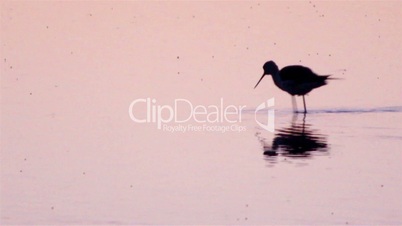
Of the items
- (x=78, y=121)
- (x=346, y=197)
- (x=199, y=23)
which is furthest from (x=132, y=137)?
(x=199, y=23)

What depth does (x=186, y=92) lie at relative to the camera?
1864 cm

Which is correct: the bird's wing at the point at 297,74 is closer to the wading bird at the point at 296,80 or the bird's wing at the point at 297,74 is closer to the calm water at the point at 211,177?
the wading bird at the point at 296,80

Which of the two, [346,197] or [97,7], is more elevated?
[97,7]

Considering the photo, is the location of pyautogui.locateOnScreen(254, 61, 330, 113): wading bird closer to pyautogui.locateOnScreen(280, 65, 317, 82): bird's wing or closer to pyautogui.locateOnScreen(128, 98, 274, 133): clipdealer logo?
pyautogui.locateOnScreen(280, 65, 317, 82): bird's wing

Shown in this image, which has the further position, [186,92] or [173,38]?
[173,38]

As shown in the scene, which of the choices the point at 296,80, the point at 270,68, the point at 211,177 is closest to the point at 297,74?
the point at 296,80

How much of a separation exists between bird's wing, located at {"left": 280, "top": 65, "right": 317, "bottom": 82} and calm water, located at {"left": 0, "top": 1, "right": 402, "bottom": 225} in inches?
17.1

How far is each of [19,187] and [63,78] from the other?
7.72 metres

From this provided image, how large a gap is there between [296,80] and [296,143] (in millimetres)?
4168

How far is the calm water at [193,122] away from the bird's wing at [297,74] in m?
0.43

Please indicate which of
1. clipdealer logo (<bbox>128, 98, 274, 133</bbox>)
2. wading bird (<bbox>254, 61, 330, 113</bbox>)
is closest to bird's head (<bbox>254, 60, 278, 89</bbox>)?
wading bird (<bbox>254, 61, 330, 113</bbox>)

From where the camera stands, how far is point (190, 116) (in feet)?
55.0

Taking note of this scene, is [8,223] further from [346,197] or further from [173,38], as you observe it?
[173,38]

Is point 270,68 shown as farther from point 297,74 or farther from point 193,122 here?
point 193,122
